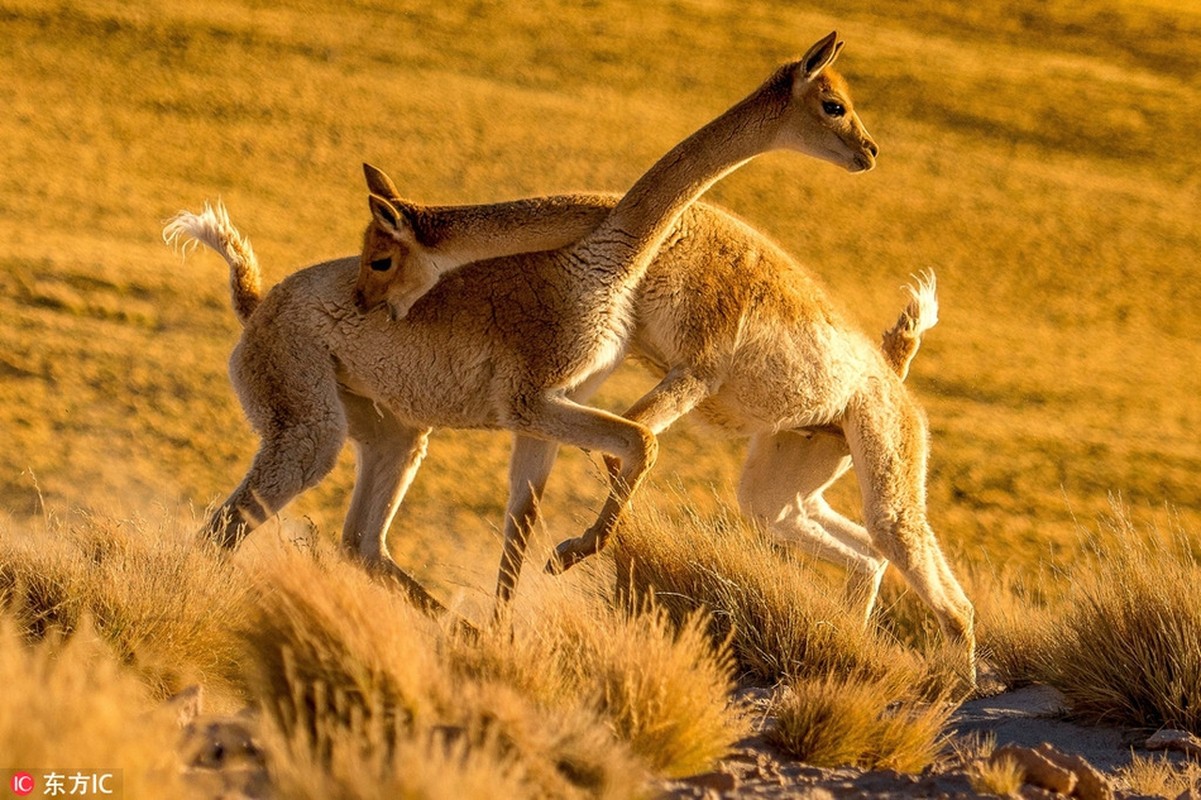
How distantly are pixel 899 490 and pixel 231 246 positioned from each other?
3683 mm

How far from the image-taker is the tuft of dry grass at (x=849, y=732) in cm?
573

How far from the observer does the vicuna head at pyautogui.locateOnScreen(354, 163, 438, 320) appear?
7348mm

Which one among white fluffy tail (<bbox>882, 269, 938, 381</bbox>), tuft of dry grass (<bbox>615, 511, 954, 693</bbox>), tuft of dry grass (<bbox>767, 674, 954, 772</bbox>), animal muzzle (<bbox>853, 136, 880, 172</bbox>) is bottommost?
tuft of dry grass (<bbox>615, 511, 954, 693</bbox>)

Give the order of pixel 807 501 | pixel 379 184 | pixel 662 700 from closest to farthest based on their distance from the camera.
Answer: pixel 662 700 → pixel 379 184 → pixel 807 501

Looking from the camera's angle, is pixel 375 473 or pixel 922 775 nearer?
pixel 922 775

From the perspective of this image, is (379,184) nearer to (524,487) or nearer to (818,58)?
(524,487)

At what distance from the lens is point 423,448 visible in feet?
26.9

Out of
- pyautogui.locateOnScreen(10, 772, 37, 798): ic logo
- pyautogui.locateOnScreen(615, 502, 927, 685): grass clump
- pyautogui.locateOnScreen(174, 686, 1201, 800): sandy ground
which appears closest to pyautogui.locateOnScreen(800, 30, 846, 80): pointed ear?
pyautogui.locateOnScreen(615, 502, 927, 685): grass clump

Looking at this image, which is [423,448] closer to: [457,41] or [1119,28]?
[457,41]

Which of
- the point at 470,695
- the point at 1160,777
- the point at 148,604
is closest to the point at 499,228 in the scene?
the point at 148,604

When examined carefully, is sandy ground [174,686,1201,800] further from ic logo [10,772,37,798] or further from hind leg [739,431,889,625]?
hind leg [739,431,889,625]

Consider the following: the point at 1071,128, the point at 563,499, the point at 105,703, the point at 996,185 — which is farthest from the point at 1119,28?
the point at 105,703

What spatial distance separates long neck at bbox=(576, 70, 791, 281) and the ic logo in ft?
13.1

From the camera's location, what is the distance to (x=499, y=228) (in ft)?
24.4
